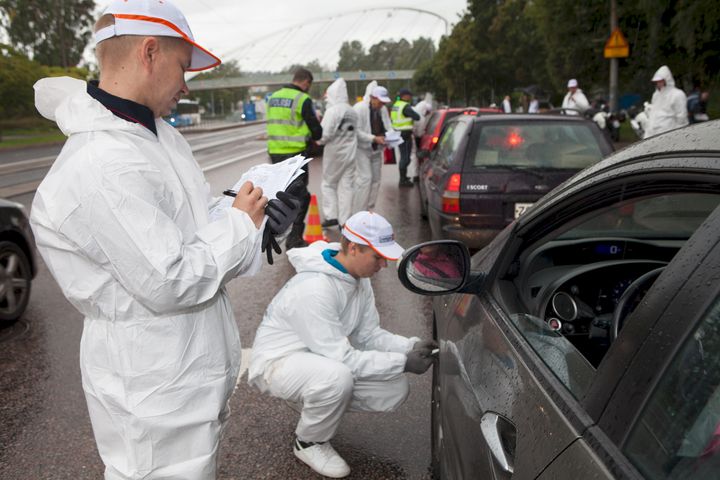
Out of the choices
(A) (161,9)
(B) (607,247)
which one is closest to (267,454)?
(B) (607,247)

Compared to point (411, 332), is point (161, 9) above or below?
above

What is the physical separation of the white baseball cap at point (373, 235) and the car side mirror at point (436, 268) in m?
0.83

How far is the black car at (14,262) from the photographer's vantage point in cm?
517

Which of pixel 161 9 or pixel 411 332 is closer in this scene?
pixel 161 9

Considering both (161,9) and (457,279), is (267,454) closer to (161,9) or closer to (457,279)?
(457,279)

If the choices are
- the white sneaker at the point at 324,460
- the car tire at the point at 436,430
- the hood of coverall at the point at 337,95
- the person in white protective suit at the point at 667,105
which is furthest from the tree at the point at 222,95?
the car tire at the point at 436,430

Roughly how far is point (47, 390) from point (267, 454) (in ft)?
5.33

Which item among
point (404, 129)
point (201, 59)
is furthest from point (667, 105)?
point (201, 59)

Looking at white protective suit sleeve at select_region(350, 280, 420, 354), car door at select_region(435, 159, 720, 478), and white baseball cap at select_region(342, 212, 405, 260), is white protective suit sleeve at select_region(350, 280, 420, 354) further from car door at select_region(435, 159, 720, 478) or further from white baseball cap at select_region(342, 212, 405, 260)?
car door at select_region(435, 159, 720, 478)

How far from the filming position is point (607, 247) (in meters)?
2.81

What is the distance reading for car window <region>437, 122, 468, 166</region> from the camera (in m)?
6.84

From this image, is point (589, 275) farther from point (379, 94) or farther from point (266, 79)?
point (266, 79)

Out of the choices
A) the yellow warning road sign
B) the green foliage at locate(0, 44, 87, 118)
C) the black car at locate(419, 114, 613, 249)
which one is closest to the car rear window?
the black car at locate(419, 114, 613, 249)

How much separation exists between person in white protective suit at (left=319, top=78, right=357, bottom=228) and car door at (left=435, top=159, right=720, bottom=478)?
5.75 meters
